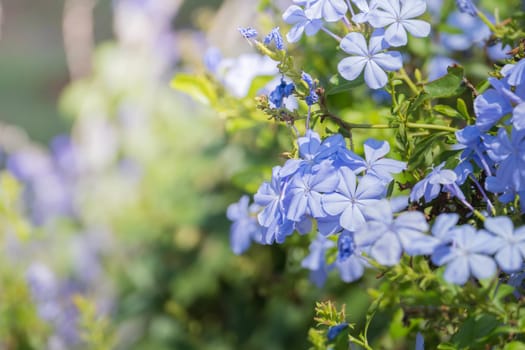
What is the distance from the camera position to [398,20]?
2.35 feet

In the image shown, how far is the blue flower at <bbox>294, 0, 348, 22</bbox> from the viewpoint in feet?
2.34

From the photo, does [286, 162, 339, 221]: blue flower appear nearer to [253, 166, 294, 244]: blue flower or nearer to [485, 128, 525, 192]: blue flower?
[253, 166, 294, 244]: blue flower

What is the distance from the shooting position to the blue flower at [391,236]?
0.60m

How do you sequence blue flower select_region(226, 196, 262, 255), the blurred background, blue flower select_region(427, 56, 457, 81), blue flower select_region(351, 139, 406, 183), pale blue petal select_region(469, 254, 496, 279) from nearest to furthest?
pale blue petal select_region(469, 254, 496, 279) < blue flower select_region(351, 139, 406, 183) < blue flower select_region(226, 196, 262, 255) < blue flower select_region(427, 56, 457, 81) < the blurred background

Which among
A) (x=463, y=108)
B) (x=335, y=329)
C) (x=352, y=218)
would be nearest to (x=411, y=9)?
(x=463, y=108)

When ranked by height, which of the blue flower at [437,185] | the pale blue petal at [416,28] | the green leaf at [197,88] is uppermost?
the pale blue petal at [416,28]

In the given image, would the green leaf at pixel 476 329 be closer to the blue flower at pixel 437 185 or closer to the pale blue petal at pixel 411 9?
the blue flower at pixel 437 185

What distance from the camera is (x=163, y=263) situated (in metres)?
1.84

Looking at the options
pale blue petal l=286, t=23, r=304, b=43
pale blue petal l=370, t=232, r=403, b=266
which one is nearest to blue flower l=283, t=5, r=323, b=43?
pale blue petal l=286, t=23, r=304, b=43

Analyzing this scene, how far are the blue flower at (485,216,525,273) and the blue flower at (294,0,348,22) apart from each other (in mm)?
260

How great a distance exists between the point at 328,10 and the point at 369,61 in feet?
0.22

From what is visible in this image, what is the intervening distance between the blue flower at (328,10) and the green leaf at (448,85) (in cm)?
14

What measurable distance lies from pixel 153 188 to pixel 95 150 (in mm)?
394

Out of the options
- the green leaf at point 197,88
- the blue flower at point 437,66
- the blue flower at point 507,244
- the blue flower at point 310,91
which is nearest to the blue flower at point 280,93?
the blue flower at point 310,91
